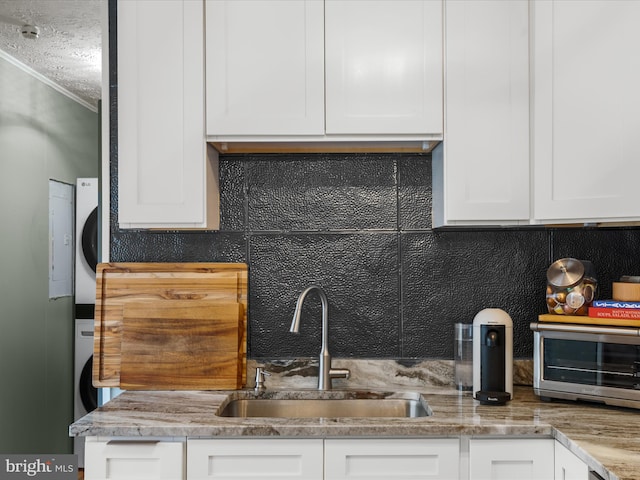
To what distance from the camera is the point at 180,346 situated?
7.65ft

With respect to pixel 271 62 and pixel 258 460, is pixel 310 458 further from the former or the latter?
pixel 271 62

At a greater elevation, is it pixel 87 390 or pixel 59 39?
pixel 59 39

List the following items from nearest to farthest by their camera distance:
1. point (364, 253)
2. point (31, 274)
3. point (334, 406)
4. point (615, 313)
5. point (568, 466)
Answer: point (568, 466)
point (615, 313)
point (334, 406)
point (364, 253)
point (31, 274)

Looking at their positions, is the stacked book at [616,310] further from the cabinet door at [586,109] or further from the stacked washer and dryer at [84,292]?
the stacked washer and dryer at [84,292]

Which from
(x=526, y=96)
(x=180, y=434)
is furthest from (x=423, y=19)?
(x=180, y=434)

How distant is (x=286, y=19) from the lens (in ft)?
7.14

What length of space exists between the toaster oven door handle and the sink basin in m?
0.52

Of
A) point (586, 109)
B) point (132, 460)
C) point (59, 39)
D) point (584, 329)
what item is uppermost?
point (59, 39)

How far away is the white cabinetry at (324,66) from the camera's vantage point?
217 cm

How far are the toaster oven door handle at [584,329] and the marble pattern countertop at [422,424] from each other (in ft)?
0.83

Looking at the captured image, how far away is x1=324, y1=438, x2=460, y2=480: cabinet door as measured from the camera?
1.85m

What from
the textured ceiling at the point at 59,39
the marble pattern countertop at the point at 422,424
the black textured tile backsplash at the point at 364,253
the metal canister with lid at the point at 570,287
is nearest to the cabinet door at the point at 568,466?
the marble pattern countertop at the point at 422,424

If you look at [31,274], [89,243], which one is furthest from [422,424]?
[89,243]

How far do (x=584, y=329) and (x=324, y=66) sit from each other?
50.0 inches
